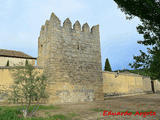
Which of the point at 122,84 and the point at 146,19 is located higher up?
the point at 146,19

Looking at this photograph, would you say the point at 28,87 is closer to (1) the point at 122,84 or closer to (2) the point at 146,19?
(2) the point at 146,19

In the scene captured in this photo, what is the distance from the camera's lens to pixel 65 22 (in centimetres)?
1099

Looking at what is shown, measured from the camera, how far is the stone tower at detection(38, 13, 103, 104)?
9953 mm

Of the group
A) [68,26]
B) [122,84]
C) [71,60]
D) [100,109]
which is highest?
[68,26]

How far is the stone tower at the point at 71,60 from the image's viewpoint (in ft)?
32.7

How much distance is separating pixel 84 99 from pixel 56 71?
A: 305 centimetres

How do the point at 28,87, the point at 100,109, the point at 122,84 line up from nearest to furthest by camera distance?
the point at 28,87 < the point at 100,109 < the point at 122,84

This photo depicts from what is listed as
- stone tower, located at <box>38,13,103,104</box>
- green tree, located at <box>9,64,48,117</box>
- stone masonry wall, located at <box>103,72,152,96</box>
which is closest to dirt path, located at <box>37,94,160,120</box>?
green tree, located at <box>9,64,48,117</box>

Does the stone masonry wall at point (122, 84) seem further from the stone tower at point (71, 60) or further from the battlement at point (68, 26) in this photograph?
the battlement at point (68, 26)

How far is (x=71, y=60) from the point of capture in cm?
1071

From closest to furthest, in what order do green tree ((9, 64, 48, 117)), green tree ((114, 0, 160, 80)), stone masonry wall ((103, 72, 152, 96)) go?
green tree ((114, 0, 160, 80)) < green tree ((9, 64, 48, 117)) < stone masonry wall ((103, 72, 152, 96))

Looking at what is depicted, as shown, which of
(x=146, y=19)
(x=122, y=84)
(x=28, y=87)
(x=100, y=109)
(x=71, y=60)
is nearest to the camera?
(x=146, y=19)

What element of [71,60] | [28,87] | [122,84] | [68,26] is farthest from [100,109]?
[122,84]

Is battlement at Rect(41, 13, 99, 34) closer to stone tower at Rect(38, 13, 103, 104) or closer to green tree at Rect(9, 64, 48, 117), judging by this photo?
stone tower at Rect(38, 13, 103, 104)
